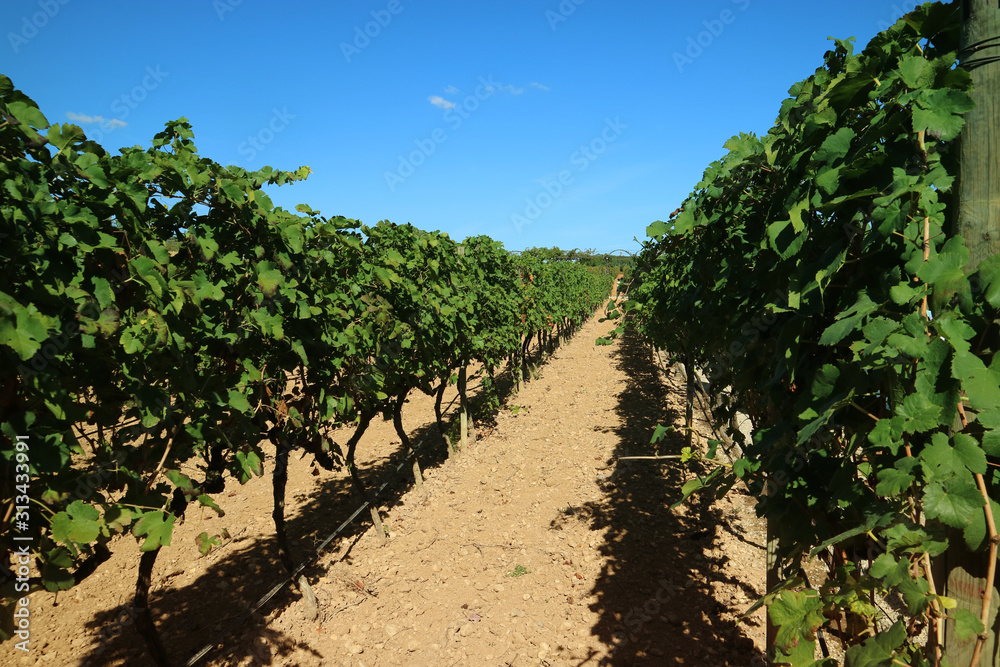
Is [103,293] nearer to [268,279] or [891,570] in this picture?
[268,279]

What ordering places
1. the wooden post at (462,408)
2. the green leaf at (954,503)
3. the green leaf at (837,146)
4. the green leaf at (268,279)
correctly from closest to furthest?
1. the green leaf at (954,503)
2. the green leaf at (837,146)
3. the green leaf at (268,279)
4. the wooden post at (462,408)

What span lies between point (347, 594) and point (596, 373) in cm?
1238

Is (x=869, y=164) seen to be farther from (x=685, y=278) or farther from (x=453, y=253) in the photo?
(x=453, y=253)

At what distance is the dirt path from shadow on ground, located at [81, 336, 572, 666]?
20 mm

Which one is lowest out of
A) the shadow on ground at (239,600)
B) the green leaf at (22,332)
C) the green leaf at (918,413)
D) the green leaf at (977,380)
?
the shadow on ground at (239,600)

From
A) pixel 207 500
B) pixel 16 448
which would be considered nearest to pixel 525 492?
pixel 207 500

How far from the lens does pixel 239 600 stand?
5.33 meters

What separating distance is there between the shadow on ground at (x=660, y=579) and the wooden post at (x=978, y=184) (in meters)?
3.14

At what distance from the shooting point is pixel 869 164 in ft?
4.91

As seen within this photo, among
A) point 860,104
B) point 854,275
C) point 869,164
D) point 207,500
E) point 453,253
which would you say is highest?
point 453,253

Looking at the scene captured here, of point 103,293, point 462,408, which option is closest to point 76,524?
point 103,293

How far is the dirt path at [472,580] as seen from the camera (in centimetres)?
432

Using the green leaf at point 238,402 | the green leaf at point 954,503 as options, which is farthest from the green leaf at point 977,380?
the green leaf at point 238,402

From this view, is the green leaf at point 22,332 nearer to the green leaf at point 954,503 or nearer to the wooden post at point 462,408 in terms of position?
the green leaf at point 954,503
